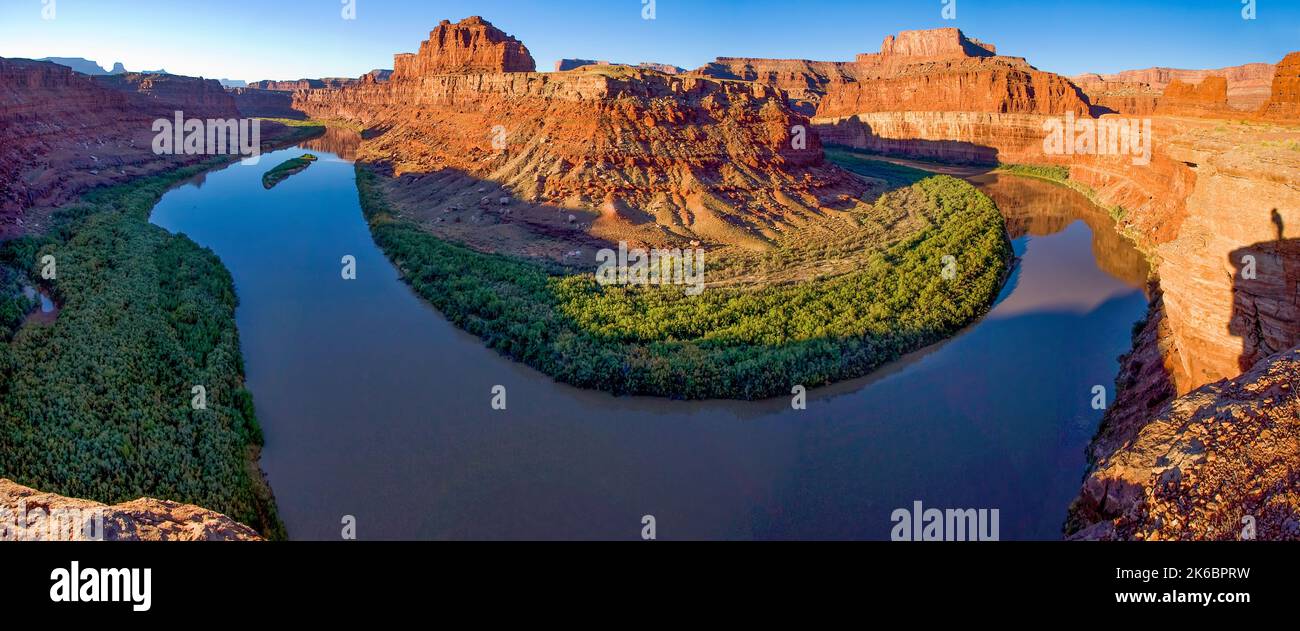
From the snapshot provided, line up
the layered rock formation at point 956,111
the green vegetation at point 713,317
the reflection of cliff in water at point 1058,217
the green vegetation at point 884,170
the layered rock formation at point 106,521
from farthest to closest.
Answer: the layered rock formation at point 956,111 < the green vegetation at point 884,170 < the reflection of cliff in water at point 1058,217 < the green vegetation at point 713,317 < the layered rock formation at point 106,521

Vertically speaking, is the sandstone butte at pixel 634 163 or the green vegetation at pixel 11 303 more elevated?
the sandstone butte at pixel 634 163

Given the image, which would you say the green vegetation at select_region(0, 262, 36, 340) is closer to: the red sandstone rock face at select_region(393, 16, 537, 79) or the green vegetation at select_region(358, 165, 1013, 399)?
the green vegetation at select_region(358, 165, 1013, 399)

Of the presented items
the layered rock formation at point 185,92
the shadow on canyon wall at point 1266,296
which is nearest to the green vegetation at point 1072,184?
the shadow on canyon wall at point 1266,296

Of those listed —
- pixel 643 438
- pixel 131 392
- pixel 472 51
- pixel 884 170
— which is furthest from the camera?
pixel 472 51

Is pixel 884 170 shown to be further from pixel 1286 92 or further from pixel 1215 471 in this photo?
pixel 1215 471

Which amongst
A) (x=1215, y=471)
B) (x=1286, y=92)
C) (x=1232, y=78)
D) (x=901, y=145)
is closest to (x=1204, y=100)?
(x=1286, y=92)

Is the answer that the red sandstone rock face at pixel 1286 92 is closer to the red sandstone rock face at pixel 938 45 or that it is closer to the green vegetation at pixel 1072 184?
the green vegetation at pixel 1072 184
